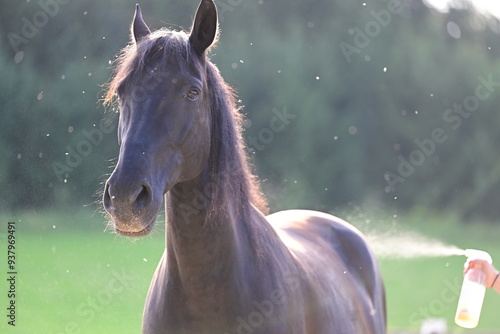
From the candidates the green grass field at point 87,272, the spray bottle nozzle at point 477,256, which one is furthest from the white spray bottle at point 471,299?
the green grass field at point 87,272

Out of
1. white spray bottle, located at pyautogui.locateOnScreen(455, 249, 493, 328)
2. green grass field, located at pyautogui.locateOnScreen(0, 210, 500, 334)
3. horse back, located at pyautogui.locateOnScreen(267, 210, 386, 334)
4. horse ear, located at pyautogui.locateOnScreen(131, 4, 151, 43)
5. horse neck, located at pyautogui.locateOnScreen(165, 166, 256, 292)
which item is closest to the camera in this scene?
horse neck, located at pyautogui.locateOnScreen(165, 166, 256, 292)

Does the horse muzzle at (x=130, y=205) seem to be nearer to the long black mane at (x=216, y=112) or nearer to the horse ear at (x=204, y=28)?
the long black mane at (x=216, y=112)

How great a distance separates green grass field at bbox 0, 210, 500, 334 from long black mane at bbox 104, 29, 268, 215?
6.96 ft

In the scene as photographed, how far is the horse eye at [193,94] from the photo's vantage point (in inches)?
92.4

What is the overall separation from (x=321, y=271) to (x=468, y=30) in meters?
9.96

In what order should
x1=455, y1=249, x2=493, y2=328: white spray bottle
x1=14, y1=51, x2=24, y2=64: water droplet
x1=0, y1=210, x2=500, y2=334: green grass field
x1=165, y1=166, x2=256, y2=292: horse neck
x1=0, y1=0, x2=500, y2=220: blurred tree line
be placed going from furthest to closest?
x1=0, y1=0, x2=500, y2=220: blurred tree line → x1=14, y1=51, x2=24, y2=64: water droplet → x1=0, y1=210, x2=500, y2=334: green grass field → x1=455, y1=249, x2=493, y2=328: white spray bottle → x1=165, y1=166, x2=256, y2=292: horse neck

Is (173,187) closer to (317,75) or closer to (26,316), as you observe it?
(26,316)

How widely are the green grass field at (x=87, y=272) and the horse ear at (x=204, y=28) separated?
2271 mm

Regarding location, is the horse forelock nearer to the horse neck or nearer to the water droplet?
the horse neck

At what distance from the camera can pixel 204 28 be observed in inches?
100

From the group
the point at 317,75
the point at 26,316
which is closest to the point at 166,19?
the point at 317,75

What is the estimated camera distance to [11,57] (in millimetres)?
8047

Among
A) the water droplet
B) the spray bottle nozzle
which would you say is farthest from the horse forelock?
the water droplet

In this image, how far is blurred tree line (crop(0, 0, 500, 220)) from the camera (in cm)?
815
